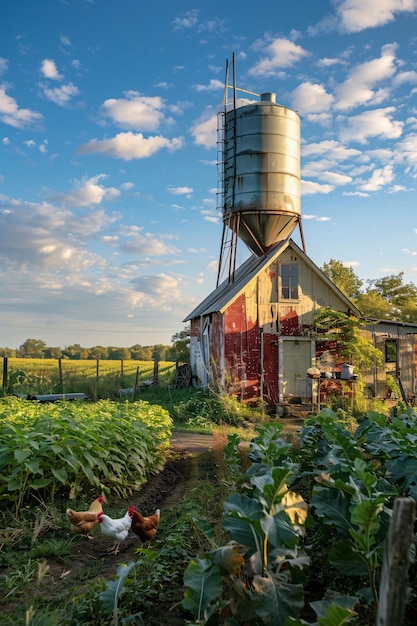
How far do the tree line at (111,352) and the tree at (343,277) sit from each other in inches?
424

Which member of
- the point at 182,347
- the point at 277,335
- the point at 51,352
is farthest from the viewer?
the point at 51,352

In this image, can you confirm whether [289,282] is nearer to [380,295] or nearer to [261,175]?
[261,175]

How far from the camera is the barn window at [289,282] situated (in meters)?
19.2

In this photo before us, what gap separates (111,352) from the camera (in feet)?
160

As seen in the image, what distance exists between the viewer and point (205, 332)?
21594mm

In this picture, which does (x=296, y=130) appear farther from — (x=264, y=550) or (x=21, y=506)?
(x=264, y=550)

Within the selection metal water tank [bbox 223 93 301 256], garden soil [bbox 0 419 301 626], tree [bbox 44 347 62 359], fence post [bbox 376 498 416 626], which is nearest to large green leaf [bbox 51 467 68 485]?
garden soil [bbox 0 419 301 626]

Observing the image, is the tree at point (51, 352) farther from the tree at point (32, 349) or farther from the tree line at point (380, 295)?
the tree line at point (380, 295)

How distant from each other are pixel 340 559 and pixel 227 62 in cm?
2296

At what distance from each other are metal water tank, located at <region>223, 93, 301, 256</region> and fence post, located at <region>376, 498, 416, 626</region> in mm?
18987

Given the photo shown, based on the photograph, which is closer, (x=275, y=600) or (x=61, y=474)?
(x=275, y=600)

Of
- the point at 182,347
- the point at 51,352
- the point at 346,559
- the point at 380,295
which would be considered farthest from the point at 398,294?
the point at 346,559

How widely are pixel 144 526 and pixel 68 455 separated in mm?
1454

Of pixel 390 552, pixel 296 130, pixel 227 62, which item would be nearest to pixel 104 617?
pixel 390 552
